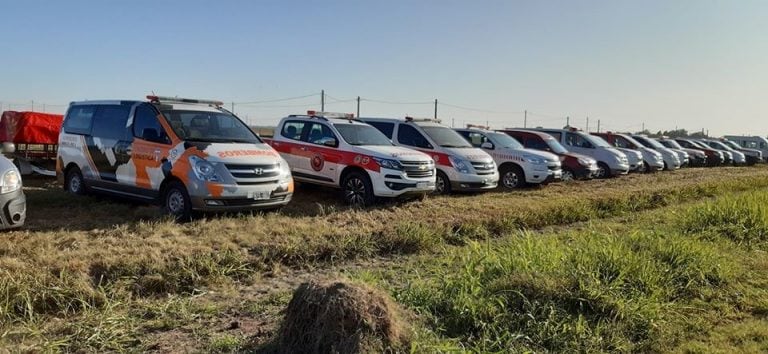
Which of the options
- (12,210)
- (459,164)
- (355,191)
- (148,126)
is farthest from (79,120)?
(459,164)

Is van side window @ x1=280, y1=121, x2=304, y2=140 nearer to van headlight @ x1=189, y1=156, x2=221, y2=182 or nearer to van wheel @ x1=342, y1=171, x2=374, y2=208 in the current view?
van wheel @ x1=342, y1=171, x2=374, y2=208

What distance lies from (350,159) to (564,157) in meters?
9.15

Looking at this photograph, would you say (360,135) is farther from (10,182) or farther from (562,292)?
(562,292)

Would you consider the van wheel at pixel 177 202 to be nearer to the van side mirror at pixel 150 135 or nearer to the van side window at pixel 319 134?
the van side mirror at pixel 150 135

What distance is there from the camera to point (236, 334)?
431 cm

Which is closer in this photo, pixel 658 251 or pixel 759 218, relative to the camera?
pixel 658 251

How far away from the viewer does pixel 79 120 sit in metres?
10.3

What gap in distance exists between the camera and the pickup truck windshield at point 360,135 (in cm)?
1145

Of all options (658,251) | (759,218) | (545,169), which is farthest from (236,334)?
(545,169)

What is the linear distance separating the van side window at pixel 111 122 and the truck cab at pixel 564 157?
11.8 m

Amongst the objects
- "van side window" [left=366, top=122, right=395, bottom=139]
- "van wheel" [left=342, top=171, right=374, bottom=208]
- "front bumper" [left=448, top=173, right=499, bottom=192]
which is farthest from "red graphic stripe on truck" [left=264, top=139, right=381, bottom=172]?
"front bumper" [left=448, top=173, right=499, bottom=192]

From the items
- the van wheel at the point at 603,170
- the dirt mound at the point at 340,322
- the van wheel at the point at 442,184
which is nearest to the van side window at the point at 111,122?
the van wheel at the point at 442,184

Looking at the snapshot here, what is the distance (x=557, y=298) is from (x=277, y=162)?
548cm

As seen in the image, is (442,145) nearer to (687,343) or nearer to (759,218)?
(759,218)
